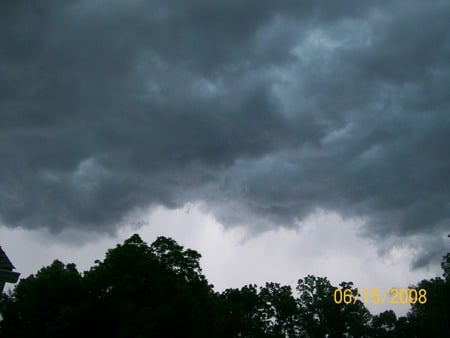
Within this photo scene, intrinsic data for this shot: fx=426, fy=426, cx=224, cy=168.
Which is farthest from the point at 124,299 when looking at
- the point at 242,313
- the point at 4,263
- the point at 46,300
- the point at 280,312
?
the point at 280,312

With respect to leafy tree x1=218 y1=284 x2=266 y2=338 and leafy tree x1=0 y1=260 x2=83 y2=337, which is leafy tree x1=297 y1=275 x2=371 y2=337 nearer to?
leafy tree x1=218 y1=284 x2=266 y2=338

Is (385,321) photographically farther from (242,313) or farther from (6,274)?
(6,274)

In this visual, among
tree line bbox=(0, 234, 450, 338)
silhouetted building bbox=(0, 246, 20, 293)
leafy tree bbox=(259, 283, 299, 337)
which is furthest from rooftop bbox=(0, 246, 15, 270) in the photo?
leafy tree bbox=(259, 283, 299, 337)

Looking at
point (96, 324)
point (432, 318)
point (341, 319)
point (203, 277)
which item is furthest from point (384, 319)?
point (96, 324)

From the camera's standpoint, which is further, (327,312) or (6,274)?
(327,312)

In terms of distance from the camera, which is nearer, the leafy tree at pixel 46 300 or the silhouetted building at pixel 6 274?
the silhouetted building at pixel 6 274

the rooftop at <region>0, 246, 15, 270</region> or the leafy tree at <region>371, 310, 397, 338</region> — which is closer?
the rooftop at <region>0, 246, 15, 270</region>

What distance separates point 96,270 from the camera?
45.2m

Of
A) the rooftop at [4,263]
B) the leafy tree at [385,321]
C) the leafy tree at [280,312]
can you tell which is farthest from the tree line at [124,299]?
the leafy tree at [385,321]

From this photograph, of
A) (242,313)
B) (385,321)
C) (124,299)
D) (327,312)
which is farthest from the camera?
(385,321)

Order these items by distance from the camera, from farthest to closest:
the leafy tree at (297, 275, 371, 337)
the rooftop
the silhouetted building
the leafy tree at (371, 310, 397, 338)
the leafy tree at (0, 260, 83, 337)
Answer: the leafy tree at (371, 310, 397, 338) → the leafy tree at (297, 275, 371, 337) → the leafy tree at (0, 260, 83, 337) → the rooftop → the silhouetted building

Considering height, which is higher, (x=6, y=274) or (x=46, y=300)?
(x=46, y=300)

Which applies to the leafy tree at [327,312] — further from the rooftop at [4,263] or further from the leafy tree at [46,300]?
the rooftop at [4,263]

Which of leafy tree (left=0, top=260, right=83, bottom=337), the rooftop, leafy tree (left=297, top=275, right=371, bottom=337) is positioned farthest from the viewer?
leafy tree (left=297, top=275, right=371, bottom=337)
